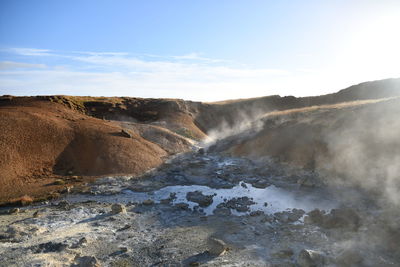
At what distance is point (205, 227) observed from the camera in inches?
523

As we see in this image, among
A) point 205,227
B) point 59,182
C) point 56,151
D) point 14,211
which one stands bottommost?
point 205,227

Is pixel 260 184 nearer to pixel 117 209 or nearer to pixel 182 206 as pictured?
pixel 182 206

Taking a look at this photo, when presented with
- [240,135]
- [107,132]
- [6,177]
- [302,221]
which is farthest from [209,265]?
[240,135]

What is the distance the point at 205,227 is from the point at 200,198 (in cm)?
393

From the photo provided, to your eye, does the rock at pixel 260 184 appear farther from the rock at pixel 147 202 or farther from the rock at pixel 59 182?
the rock at pixel 59 182

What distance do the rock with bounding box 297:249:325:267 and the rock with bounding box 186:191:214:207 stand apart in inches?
277

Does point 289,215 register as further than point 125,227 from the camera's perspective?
Yes

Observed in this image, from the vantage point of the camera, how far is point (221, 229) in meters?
13.0

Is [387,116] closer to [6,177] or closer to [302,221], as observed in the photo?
[302,221]

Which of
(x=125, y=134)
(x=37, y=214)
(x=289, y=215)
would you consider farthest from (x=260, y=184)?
(x=125, y=134)

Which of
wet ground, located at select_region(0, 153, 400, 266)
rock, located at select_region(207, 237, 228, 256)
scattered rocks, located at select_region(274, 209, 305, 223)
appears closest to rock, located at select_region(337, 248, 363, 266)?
wet ground, located at select_region(0, 153, 400, 266)

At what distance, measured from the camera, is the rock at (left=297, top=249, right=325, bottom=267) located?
31.6 feet

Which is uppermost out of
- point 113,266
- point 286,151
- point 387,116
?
point 387,116

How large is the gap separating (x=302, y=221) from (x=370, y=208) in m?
3.11
